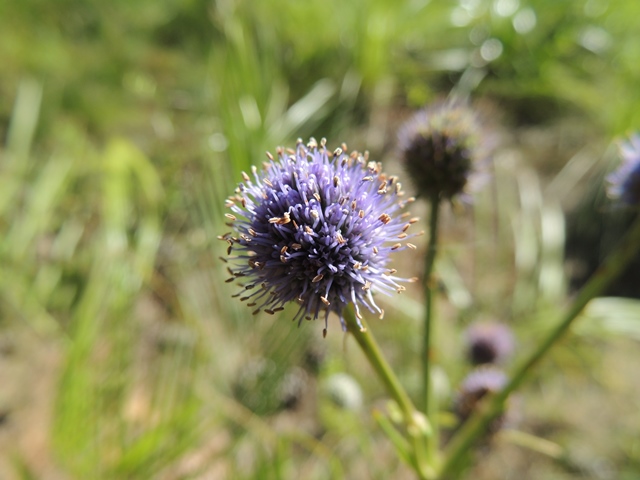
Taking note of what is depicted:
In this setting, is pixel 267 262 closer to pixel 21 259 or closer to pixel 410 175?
pixel 410 175

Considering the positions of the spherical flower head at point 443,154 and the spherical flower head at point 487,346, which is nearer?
the spherical flower head at point 443,154

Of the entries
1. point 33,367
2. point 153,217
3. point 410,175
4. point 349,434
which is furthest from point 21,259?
point 410,175

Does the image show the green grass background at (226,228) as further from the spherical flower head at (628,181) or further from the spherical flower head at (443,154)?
the spherical flower head at (628,181)

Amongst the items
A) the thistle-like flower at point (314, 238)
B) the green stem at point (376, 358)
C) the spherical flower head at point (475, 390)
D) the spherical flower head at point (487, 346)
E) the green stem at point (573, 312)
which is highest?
the thistle-like flower at point (314, 238)

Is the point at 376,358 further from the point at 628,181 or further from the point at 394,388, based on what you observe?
the point at 628,181

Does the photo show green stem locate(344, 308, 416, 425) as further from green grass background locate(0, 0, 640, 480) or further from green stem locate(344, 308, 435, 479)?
green grass background locate(0, 0, 640, 480)

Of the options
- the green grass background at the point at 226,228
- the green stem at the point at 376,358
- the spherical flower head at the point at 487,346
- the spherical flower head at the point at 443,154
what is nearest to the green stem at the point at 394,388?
the green stem at the point at 376,358
